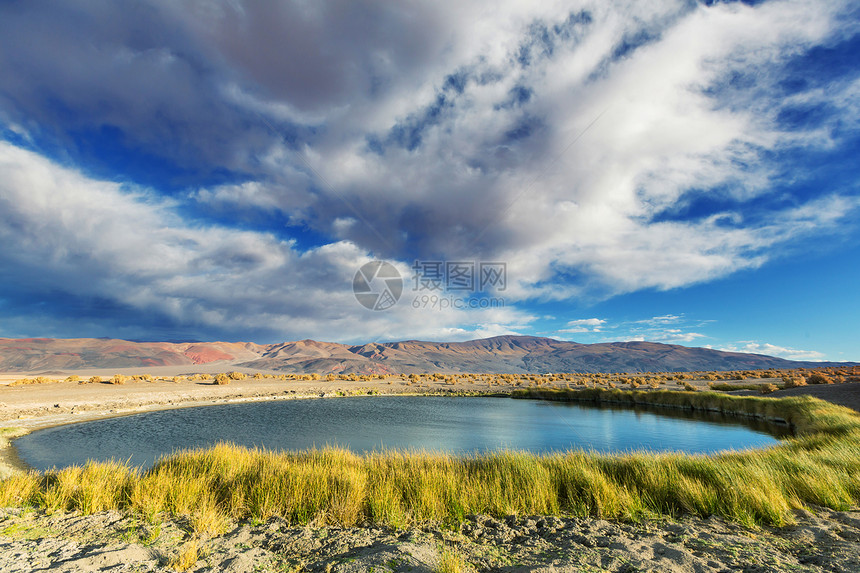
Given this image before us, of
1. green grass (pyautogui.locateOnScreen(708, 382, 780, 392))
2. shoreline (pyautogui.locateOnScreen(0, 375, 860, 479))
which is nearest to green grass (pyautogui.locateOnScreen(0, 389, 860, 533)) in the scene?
shoreline (pyautogui.locateOnScreen(0, 375, 860, 479))

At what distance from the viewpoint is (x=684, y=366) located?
180m

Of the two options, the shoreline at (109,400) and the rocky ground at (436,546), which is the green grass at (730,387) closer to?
the shoreline at (109,400)

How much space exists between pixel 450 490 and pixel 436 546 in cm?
227

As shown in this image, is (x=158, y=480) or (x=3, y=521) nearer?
(x=3, y=521)

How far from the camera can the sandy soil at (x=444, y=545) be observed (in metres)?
4.66

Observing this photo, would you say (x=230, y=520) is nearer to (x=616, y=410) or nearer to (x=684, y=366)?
(x=616, y=410)

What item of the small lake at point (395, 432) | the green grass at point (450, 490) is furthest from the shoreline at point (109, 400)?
the green grass at point (450, 490)

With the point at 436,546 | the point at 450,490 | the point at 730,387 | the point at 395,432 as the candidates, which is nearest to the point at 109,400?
the point at 395,432

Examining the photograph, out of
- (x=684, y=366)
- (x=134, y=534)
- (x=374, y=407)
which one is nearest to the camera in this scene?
(x=134, y=534)

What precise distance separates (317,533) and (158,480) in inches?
155

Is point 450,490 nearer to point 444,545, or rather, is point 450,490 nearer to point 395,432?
point 444,545

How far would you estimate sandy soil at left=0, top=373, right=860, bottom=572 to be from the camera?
15.3ft

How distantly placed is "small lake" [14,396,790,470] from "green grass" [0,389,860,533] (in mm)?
4210

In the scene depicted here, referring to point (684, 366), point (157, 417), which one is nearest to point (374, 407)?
point (157, 417)
